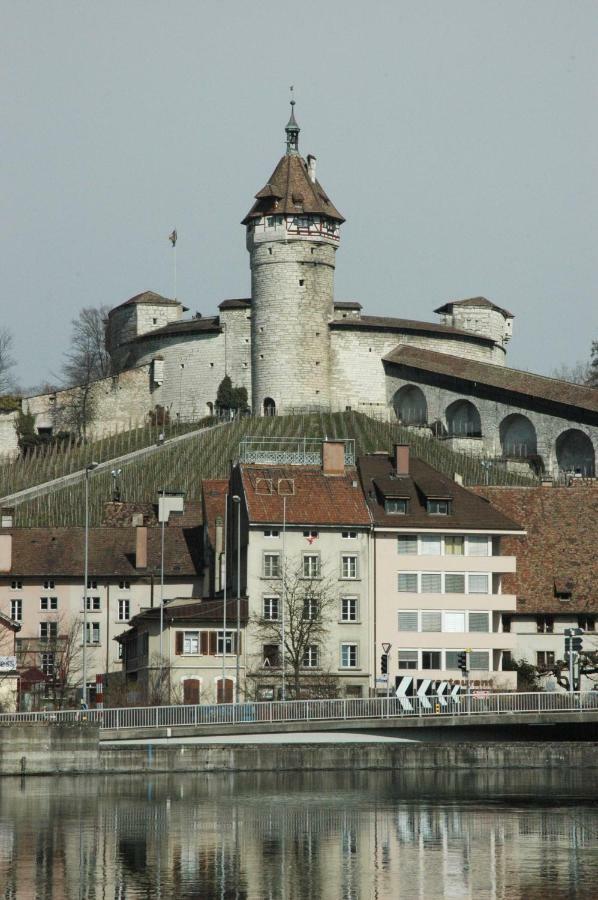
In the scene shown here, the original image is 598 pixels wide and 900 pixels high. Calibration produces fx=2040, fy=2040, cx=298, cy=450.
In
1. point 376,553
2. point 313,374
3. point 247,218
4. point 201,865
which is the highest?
point 247,218

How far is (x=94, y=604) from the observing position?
89.3 meters

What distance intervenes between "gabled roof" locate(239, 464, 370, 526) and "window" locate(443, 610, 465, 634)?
4664mm

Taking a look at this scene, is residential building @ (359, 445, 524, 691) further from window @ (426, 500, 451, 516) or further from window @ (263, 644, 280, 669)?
window @ (263, 644, 280, 669)

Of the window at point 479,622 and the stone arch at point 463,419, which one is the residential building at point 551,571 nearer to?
the window at point 479,622

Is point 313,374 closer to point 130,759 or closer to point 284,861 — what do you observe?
point 130,759

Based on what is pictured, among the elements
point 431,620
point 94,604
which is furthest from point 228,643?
point 94,604

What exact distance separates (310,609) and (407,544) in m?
5.05

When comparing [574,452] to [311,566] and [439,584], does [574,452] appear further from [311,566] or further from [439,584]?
[311,566]

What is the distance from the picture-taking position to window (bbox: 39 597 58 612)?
292 ft

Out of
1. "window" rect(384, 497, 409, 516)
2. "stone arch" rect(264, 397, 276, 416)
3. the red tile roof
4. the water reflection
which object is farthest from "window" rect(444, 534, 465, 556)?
"stone arch" rect(264, 397, 276, 416)

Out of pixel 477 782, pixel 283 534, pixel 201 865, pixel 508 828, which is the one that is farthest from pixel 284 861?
pixel 283 534

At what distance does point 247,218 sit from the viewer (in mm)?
147250

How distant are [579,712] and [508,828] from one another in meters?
15.4

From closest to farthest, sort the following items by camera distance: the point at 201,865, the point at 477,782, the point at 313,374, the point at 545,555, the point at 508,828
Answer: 1. the point at 201,865
2. the point at 508,828
3. the point at 477,782
4. the point at 545,555
5. the point at 313,374
